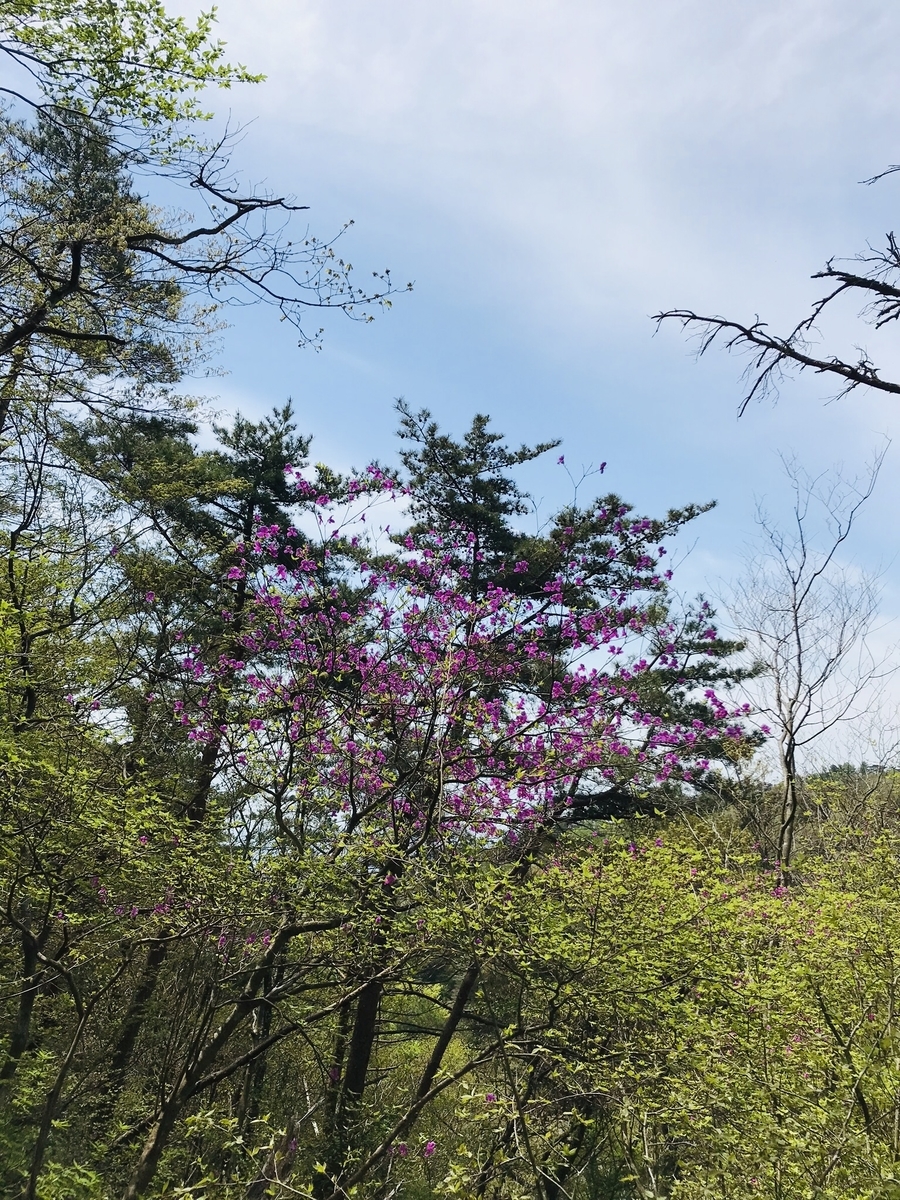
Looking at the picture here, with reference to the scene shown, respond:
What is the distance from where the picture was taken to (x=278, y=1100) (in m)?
11.5

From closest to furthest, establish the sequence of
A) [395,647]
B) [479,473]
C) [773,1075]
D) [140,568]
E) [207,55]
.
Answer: [773,1075], [207,55], [395,647], [140,568], [479,473]

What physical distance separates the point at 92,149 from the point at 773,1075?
962 centimetres

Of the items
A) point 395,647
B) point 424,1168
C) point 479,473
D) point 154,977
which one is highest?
point 479,473

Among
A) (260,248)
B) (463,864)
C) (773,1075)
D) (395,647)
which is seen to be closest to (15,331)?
(260,248)

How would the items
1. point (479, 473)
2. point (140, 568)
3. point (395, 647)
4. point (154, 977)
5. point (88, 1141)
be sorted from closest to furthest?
point (88, 1141) → point (395, 647) → point (154, 977) → point (140, 568) → point (479, 473)

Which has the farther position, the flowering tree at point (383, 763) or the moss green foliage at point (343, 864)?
the flowering tree at point (383, 763)

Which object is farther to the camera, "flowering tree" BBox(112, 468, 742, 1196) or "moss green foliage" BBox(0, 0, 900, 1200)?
"flowering tree" BBox(112, 468, 742, 1196)

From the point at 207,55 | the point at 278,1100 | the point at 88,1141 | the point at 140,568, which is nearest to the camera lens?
the point at 207,55

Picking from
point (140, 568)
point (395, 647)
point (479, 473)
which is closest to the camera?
point (395, 647)

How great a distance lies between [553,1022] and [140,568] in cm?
819

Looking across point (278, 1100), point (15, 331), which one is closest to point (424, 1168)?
point (278, 1100)

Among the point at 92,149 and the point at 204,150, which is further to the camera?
the point at 92,149

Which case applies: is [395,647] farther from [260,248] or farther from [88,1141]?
[88,1141]

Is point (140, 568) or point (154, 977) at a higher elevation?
point (140, 568)
